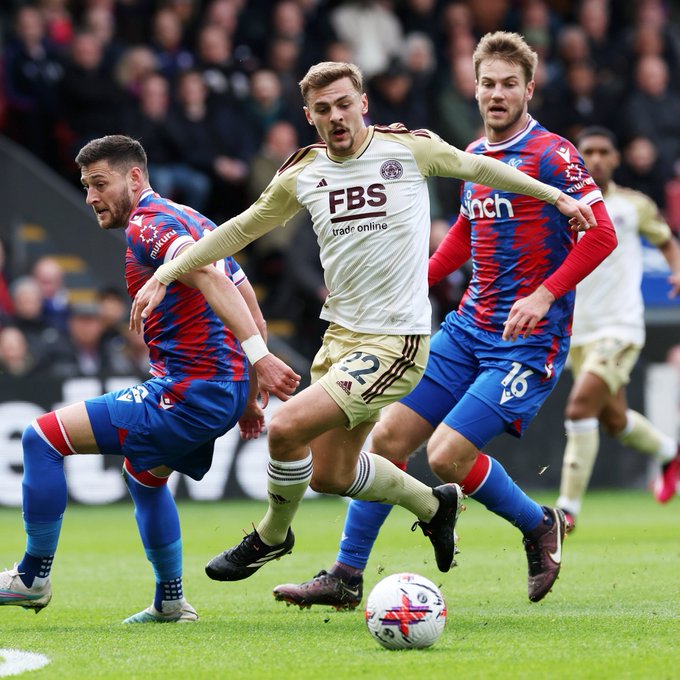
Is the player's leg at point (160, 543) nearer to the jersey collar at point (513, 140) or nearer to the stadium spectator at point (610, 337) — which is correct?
the jersey collar at point (513, 140)

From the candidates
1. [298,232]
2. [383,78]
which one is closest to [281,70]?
[383,78]

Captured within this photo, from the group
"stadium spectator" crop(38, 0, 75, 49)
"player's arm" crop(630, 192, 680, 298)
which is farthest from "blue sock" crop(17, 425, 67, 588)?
"stadium spectator" crop(38, 0, 75, 49)

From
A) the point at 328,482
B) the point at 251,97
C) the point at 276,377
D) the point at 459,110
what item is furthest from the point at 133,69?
the point at 276,377

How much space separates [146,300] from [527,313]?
1.76 metres

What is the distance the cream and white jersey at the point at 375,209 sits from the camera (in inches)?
247

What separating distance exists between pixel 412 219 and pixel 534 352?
111 cm

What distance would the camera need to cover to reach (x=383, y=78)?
15328 mm

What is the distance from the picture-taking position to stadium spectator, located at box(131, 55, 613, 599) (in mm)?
6191

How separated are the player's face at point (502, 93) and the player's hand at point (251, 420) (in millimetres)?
1852

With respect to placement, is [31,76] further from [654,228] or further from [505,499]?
[505,499]

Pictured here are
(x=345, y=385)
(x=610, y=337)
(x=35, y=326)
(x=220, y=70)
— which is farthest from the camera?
(x=220, y=70)

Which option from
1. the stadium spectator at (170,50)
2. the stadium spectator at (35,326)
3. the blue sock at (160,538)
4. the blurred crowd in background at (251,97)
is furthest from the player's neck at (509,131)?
the stadium spectator at (170,50)

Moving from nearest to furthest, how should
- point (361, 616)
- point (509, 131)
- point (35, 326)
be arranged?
point (361, 616) < point (509, 131) < point (35, 326)

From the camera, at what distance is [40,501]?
636 cm
